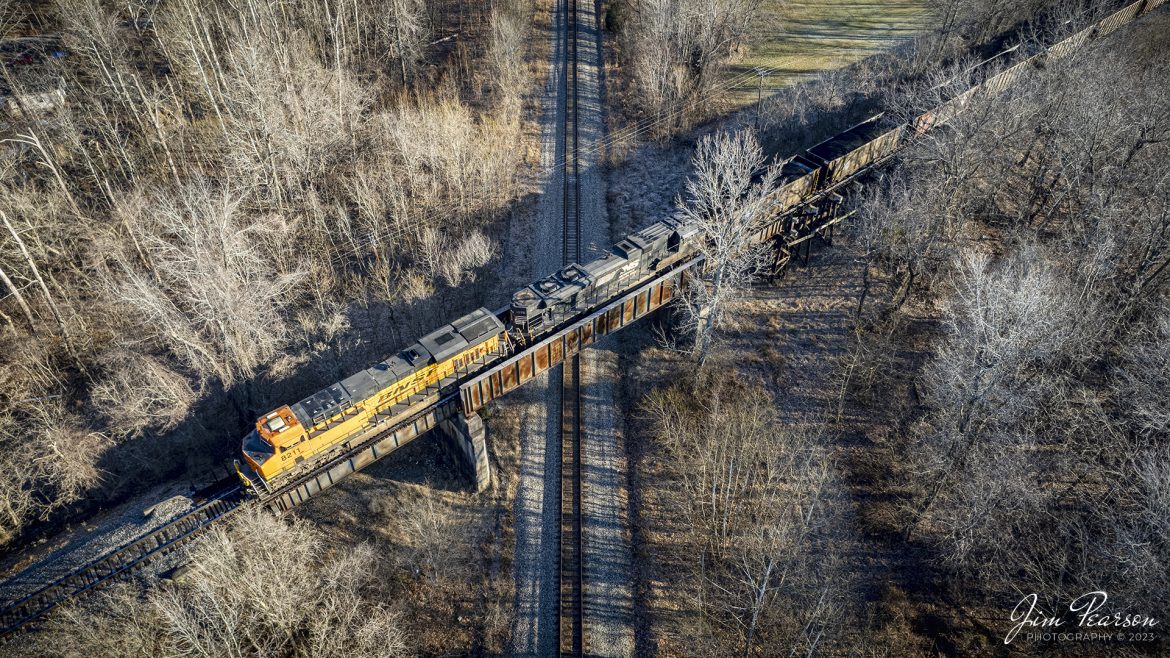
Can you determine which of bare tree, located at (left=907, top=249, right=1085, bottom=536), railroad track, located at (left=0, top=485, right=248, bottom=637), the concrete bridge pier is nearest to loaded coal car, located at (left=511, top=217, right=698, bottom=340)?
the concrete bridge pier

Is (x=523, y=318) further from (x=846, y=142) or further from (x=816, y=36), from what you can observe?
(x=816, y=36)

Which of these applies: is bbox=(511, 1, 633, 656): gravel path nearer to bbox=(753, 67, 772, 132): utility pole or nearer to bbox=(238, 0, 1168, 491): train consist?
bbox=(238, 0, 1168, 491): train consist

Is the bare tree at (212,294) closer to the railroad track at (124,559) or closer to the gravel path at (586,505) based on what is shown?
the railroad track at (124,559)

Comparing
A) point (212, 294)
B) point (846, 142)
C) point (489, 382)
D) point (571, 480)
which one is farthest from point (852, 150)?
point (212, 294)

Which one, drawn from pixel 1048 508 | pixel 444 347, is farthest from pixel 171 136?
pixel 1048 508

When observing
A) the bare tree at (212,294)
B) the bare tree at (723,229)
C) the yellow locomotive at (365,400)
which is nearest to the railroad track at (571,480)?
the yellow locomotive at (365,400)

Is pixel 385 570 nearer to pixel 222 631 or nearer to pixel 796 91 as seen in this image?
pixel 222 631
